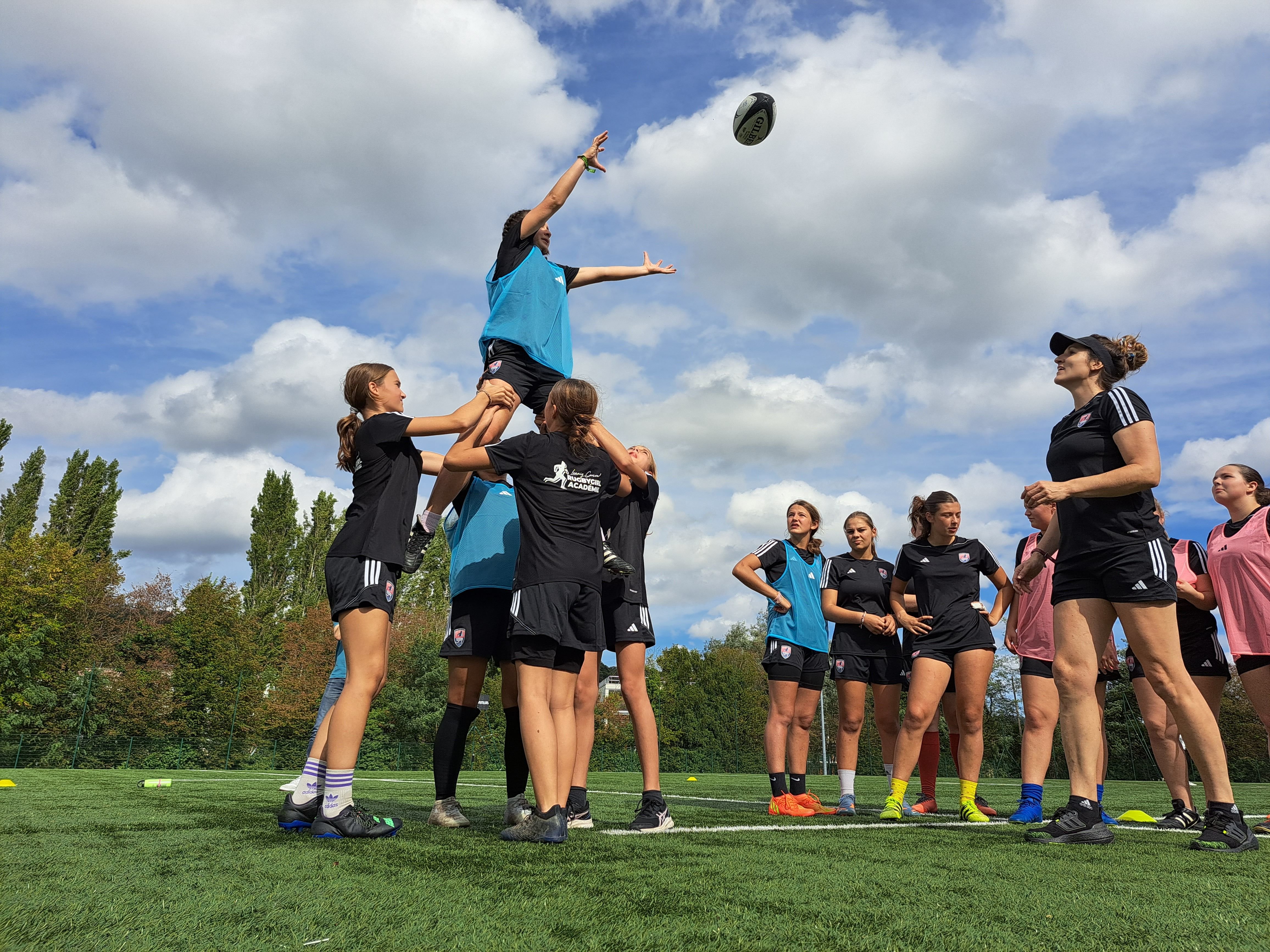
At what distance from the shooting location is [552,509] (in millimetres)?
4012

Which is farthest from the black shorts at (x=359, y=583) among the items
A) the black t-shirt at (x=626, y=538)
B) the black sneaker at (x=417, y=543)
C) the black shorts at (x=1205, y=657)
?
the black shorts at (x=1205, y=657)

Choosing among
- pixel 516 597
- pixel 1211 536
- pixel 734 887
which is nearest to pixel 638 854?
pixel 734 887

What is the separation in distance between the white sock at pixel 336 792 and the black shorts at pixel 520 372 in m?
2.46

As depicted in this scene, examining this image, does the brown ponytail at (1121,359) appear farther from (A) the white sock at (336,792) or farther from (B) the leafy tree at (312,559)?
(B) the leafy tree at (312,559)

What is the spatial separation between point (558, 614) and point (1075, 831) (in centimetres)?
271

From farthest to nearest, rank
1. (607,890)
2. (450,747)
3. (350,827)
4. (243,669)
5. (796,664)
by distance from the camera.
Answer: (243,669), (796,664), (450,747), (350,827), (607,890)

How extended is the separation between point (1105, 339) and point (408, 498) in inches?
157

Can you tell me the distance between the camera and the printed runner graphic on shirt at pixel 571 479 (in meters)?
4.05

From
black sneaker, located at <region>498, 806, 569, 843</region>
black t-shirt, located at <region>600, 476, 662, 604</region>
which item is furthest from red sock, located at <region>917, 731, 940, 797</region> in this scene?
black sneaker, located at <region>498, 806, 569, 843</region>

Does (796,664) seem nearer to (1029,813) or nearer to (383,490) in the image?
(1029,813)

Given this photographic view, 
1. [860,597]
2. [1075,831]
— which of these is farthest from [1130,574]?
[860,597]

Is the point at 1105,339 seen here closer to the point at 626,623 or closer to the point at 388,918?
the point at 626,623

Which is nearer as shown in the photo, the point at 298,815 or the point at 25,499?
the point at 298,815

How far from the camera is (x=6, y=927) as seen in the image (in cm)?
197
